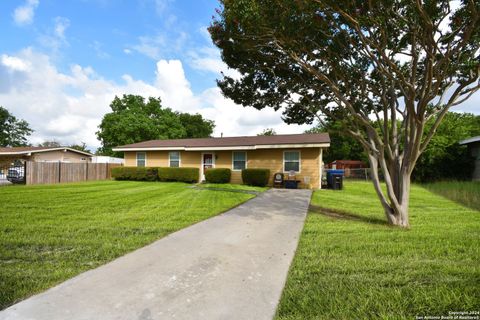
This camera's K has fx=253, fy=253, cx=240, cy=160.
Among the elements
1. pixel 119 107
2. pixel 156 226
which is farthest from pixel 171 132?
pixel 156 226

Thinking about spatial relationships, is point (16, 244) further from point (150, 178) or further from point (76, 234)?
point (150, 178)

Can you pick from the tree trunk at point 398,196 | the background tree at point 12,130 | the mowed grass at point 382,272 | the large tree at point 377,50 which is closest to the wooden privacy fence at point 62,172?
the large tree at point 377,50

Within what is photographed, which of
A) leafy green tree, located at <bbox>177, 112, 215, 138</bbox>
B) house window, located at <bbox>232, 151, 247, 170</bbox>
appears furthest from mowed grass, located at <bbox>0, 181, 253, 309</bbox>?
leafy green tree, located at <bbox>177, 112, 215, 138</bbox>

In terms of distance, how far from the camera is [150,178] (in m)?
18.2

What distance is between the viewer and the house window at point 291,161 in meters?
15.4

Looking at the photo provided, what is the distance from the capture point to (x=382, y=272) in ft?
10.7

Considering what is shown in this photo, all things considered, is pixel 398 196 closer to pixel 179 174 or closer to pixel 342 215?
pixel 342 215

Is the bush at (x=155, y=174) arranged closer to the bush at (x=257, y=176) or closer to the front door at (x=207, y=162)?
the front door at (x=207, y=162)

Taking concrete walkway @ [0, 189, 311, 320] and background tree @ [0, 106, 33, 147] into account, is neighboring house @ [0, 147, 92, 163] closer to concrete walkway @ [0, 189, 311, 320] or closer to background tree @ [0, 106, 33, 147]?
concrete walkway @ [0, 189, 311, 320]

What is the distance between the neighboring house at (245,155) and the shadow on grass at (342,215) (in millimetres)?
6910

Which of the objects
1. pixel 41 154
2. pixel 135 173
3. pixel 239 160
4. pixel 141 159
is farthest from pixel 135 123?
pixel 239 160

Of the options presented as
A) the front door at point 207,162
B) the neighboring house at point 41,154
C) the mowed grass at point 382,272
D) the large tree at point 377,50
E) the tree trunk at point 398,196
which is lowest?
the mowed grass at point 382,272

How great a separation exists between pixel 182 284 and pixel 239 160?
45.7 feet

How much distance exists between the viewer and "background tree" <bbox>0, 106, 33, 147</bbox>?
47.2 metres
